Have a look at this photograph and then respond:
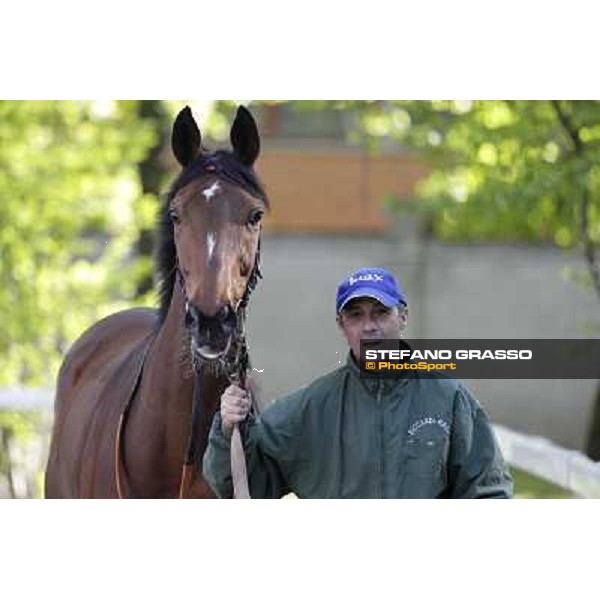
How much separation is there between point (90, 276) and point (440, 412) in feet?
21.3

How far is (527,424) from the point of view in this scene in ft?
36.6

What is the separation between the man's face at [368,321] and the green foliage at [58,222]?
582 cm

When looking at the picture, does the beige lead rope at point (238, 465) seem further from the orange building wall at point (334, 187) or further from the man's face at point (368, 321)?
the orange building wall at point (334, 187)

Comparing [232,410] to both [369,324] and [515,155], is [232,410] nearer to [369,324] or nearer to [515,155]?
[369,324]

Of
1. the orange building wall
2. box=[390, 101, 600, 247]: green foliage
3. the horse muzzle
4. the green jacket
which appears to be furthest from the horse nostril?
the orange building wall

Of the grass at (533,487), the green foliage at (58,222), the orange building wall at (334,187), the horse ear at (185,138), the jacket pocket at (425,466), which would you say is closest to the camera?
the jacket pocket at (425,466)

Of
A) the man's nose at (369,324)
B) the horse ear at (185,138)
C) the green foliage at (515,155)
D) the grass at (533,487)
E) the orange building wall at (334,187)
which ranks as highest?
the orange building wall at (334,187)

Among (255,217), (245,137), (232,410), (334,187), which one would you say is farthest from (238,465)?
(334,187)

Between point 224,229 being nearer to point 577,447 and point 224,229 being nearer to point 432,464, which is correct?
point 432,464

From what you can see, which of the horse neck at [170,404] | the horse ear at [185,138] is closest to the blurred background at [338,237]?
the horse neck at [170,404]

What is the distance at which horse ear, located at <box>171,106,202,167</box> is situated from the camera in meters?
4.32

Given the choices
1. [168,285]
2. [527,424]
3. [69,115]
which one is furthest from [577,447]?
[168,285]

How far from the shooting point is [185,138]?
4355 millimetres

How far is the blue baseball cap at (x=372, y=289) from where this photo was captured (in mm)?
3736
